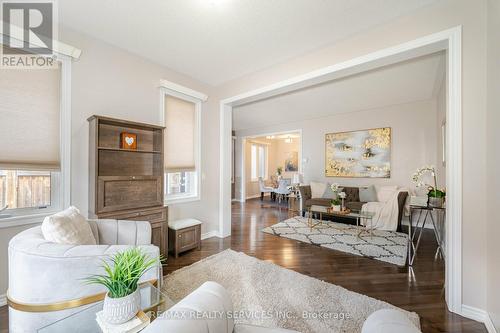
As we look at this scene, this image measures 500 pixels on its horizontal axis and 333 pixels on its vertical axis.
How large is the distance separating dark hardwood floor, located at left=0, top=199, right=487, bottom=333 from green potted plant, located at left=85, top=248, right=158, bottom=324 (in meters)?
1.52

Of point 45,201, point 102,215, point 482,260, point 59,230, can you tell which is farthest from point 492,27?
point 45,201

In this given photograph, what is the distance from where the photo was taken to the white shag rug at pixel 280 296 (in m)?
1.69

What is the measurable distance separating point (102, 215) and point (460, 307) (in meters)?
3.49

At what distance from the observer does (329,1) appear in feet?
6.47

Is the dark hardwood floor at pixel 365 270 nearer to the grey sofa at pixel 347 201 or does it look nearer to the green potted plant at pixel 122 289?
the grey sofa at pixel 347 201

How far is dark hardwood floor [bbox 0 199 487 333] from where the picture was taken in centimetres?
179

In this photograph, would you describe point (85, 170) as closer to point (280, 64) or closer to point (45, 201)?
point (45, 201)

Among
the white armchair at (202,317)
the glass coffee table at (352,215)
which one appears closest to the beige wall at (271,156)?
the glass coffee table at (352,215)

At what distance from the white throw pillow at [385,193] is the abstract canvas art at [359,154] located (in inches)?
19.2

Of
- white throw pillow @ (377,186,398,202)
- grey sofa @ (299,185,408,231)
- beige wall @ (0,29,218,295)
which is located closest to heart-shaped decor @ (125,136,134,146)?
beige wall @ (0,29,218,295)

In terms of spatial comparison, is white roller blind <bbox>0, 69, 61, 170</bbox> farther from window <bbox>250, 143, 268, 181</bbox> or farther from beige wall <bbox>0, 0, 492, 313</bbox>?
window <bbox>250, 143, 268, 181</bbox>

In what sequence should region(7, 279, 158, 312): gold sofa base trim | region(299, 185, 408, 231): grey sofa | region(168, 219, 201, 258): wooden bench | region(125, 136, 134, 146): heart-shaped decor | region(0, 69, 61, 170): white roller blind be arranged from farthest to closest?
region(299, 185, 408, 231): grey sofa, region(168, 219, 201, 258): wooden bench, region(125, 136, 134, 146): heart-shaped decor, region(0, 69, 61, 170): white roller blind, region(7, 279, 158, 312): gold sofa base trim

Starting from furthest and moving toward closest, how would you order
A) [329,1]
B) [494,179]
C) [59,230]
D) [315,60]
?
[315,60] → [329,1] → [494,179] → [59,230]

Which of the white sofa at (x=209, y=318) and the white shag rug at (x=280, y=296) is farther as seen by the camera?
the white shag rug at (x=280, y=296)
